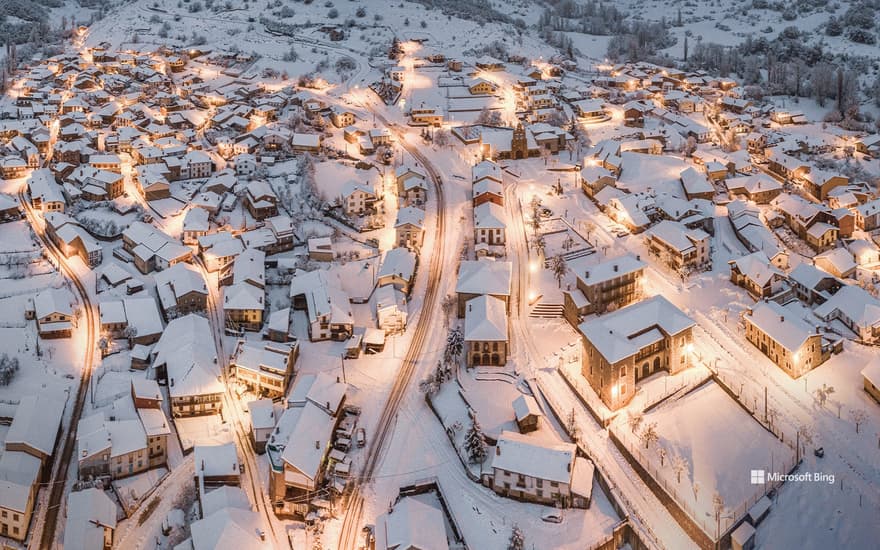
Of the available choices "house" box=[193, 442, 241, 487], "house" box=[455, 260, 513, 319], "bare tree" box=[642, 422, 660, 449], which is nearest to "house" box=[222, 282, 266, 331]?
"house" box=[193, 442, 241, 487]

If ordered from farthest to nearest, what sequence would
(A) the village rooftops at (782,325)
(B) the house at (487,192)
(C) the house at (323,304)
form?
(B) the house at (487,192) < (C) the house at (323,304) < (A) the village rooftops at (782,325)

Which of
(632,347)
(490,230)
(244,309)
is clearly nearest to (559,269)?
(490,230)

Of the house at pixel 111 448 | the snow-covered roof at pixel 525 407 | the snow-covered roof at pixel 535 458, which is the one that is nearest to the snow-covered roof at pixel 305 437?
the house at pixel 111 448

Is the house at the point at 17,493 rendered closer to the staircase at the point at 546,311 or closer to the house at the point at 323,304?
the house at the point at 323,304

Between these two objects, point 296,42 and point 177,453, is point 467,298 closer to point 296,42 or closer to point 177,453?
point 177,453

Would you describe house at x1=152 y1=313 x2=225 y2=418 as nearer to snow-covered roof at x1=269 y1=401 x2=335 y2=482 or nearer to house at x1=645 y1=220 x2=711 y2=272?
snow-covered roof at x1=269 y1=401 x2=335 y2=482

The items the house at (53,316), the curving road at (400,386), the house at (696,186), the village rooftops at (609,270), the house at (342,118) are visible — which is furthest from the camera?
the house at (342,118)
